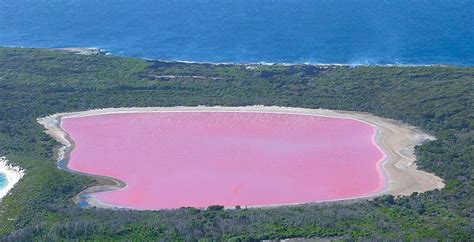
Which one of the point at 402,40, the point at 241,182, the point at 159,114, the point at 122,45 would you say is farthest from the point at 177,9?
the point at 241,182

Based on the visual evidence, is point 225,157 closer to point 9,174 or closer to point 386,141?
point 386,141

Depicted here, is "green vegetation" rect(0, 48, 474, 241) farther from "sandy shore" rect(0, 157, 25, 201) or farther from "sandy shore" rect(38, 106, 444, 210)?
"sandy shore" rect(38, 106, 444, 210)

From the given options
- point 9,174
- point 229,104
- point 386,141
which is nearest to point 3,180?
point 9,174

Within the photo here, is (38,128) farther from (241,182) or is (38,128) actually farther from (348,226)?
(348,226)

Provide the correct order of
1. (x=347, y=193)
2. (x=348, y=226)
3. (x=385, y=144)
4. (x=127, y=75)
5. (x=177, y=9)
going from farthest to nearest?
(x=177, y=9) < (x=127, y=75) < (x=385, y=144) < (x=347, y=193) < (x=348, y=226)

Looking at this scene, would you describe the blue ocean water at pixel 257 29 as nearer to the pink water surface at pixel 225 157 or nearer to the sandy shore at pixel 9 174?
the pink water surface at pixel 225 157

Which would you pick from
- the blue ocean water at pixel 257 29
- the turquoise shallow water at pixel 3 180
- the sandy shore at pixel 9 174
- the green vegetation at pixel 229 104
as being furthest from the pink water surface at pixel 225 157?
the blue ocean water at pixel 257 29

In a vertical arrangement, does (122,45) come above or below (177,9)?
below
